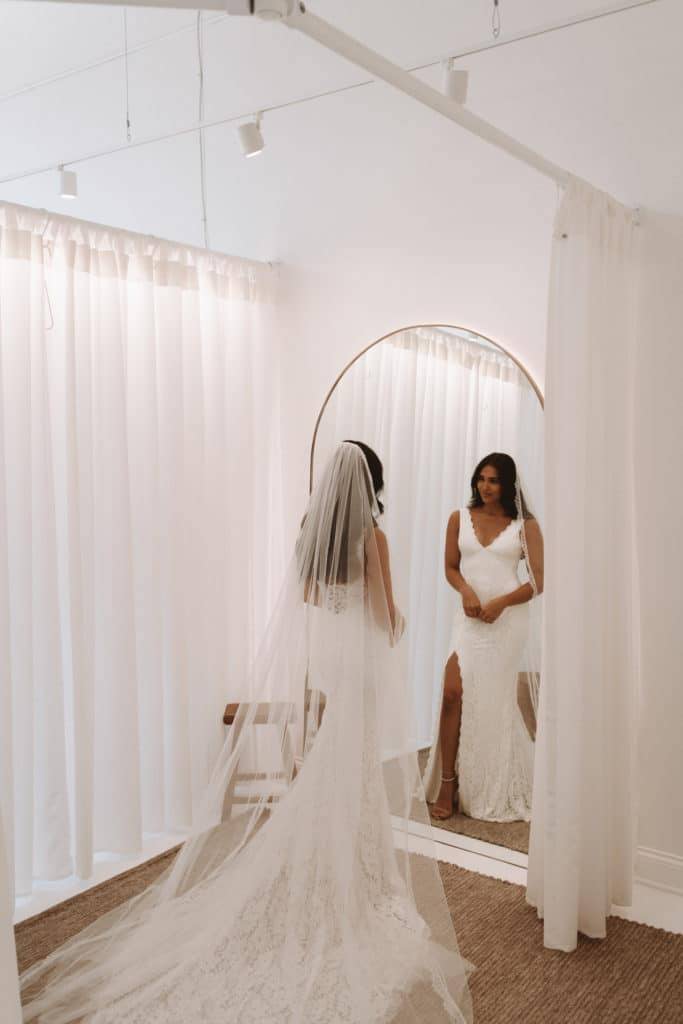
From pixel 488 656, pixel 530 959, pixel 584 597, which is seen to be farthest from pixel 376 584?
pixel 530 959

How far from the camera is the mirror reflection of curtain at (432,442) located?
3631mm

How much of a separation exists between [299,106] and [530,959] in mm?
3527

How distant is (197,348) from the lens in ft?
12.9

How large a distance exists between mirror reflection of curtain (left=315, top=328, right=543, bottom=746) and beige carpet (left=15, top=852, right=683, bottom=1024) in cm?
73

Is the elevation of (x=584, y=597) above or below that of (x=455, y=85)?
below

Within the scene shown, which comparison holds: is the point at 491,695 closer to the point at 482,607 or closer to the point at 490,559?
the point at 482,607

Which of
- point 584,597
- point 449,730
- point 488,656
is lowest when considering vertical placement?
point 449,730

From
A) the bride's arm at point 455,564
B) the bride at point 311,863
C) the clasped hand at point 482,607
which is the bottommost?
the bride at point 311,863

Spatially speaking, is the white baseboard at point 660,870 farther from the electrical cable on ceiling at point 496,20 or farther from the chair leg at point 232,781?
the electrical cable on ceiling at point 496,20

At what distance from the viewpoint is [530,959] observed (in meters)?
2.87

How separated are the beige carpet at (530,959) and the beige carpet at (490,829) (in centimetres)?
25

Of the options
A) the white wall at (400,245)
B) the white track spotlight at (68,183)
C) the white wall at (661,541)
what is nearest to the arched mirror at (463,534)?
the white wall at (400,245)

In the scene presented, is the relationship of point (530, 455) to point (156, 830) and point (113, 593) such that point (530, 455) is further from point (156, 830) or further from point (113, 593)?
point (156, 830)

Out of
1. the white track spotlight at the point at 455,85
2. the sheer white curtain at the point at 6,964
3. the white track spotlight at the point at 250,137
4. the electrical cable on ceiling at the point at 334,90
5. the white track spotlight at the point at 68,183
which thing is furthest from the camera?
the white track spotlight at the point at 68,183
